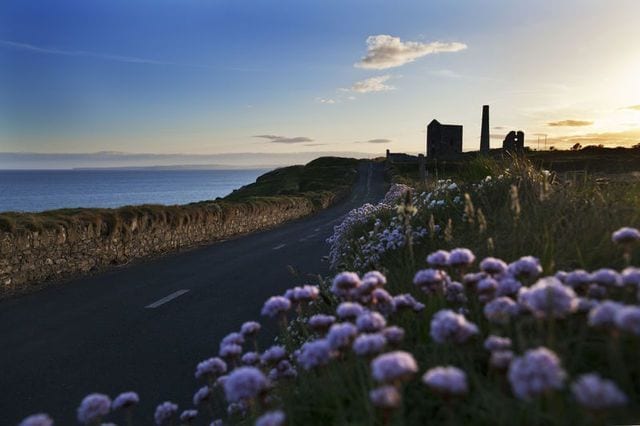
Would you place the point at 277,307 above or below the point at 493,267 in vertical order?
below

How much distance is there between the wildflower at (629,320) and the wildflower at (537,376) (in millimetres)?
258

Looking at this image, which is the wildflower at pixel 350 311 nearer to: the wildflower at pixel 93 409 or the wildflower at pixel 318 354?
the wildflower at pixel 318 354

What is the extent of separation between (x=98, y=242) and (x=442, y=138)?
253 ft

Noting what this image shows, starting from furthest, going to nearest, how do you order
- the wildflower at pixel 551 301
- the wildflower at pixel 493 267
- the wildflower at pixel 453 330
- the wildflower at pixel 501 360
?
the wildflower at pixel 493 267, the wildflower at pixel 453 330, the wildflower at pixel 501 360, the wildflower at pixel 551 301

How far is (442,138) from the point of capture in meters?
85.9

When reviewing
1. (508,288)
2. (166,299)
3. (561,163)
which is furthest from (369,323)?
(561,163)

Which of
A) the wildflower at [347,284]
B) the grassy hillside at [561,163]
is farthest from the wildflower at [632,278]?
the grassy hillside at [561,163]

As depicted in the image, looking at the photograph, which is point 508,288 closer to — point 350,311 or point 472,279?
point 472,279

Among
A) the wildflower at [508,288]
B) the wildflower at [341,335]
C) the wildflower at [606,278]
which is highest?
the wildflower at [606,278]

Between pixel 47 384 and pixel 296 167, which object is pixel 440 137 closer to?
pixel 296 167

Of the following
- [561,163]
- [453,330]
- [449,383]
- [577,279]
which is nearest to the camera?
[449,383]

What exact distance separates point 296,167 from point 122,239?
319ft

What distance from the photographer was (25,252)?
477 inches

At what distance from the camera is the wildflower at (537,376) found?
4.83 feet
